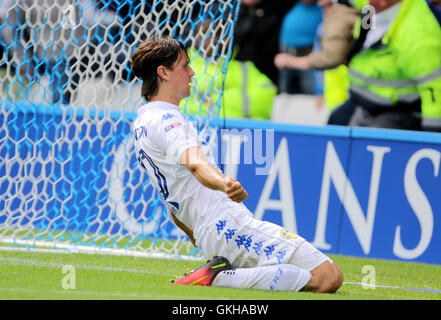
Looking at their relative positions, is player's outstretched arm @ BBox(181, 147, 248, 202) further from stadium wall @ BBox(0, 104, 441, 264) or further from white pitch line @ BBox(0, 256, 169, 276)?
stadium wall @ BBox(0, 104, 441, 264)

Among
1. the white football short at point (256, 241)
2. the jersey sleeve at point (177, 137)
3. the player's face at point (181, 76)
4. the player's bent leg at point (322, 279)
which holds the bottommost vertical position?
the player's bent leg at point (322, 279)

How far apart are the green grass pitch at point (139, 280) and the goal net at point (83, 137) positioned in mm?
735

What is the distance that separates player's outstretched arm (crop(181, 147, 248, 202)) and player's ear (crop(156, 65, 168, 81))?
2.15ft

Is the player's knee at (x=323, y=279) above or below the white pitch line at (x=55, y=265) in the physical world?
above

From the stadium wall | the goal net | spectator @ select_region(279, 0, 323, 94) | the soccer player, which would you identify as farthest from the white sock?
spectator @ select_region(279, 0, 323, 94)

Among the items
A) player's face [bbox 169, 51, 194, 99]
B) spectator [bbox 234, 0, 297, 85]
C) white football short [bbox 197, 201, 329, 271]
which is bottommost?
white football short [bbox 197, 201, 329, 271]

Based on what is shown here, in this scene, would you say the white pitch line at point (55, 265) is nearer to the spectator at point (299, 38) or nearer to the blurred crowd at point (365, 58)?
the blurred crowd at point (365, 58)

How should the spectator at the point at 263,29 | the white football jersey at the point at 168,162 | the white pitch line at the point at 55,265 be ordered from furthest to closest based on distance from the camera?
the spectator at the point at 263,29 < the white pitch line at the point at 55,265 < the white football jersey at the point at 168,162

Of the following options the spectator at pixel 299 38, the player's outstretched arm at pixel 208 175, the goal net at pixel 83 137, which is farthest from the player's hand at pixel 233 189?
the spectator at pixel 299 38

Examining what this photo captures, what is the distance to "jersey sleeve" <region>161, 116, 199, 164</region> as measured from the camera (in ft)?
14.9

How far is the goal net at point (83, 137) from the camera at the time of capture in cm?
710

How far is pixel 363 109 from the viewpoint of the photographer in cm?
873
